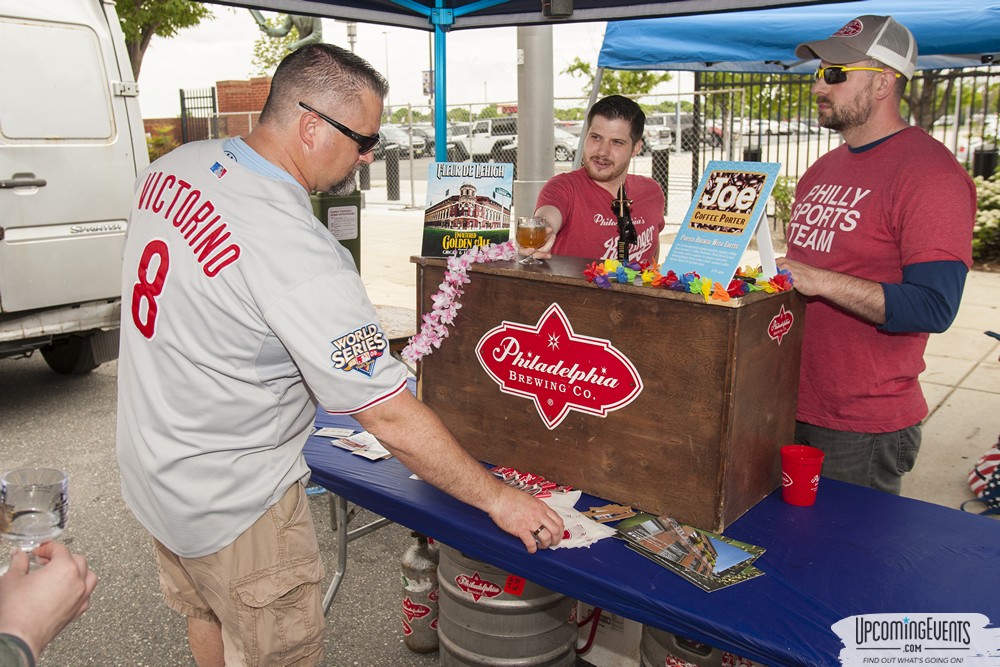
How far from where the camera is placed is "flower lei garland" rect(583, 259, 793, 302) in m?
1.84

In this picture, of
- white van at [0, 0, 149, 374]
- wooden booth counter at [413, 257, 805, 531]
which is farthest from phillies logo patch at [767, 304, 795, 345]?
white van at [0, 0, 149, 374]

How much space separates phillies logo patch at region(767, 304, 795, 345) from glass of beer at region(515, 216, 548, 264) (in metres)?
→ 0.69

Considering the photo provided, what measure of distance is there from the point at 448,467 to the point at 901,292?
48.4 inches

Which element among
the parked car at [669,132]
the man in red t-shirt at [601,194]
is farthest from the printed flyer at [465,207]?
the parked car at [669,132]

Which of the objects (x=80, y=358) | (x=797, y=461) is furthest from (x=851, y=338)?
(x=80, y=358)

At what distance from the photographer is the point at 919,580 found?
1774mm

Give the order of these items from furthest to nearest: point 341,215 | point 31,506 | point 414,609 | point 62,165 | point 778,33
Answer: point 62,165 < point 341,215 < point 778,33 < point 414,609 < point 31,506

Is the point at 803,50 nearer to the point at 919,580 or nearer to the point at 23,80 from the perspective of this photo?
the point at 919,580

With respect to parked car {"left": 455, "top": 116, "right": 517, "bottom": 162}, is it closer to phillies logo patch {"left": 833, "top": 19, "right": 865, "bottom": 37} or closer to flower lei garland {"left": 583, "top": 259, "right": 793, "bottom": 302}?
phillies logo patch {"left": 833, "top": 19, "right": 865, "bottom": 37}

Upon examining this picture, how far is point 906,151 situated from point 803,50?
0.61m

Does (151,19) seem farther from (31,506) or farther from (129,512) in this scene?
(31,506)

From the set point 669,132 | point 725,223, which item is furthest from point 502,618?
point 669,132

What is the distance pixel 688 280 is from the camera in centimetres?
188

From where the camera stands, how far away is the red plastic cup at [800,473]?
6.75 feet
